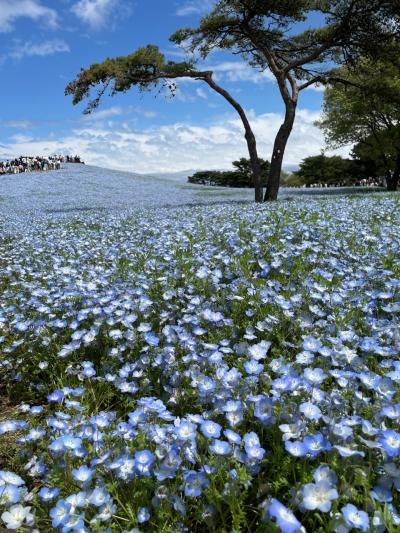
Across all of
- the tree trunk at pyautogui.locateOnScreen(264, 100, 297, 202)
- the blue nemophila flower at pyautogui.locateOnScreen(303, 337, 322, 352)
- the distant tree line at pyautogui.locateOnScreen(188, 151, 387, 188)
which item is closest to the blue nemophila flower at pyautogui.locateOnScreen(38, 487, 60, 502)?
the blue nemophila flower at pyautogui.locateOnScreen(303, 337, 322, 352)

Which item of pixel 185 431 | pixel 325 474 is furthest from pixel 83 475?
pixel 325 474

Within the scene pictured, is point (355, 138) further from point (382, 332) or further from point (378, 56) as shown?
point (382, 332)

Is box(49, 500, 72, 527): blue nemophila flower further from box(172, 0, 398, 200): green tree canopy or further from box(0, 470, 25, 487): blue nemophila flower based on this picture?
box(172, 0, 398, 200): green tree canopy

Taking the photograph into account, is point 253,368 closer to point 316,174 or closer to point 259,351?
point 259,351

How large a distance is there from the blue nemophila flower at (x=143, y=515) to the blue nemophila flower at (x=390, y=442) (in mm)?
1007

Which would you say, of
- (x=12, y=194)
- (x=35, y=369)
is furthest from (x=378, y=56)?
(x=12, y=194)

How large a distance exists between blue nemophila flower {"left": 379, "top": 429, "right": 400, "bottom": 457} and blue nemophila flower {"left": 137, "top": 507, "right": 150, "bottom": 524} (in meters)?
1.01

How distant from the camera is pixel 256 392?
2648 mm

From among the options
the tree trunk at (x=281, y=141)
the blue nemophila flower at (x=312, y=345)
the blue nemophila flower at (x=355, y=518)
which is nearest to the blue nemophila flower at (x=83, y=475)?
the blue nemophila flower at (x=355, y=518)

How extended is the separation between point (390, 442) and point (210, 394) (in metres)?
1.01

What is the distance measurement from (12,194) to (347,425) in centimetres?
2686

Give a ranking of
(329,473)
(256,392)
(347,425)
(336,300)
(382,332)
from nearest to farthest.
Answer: (329,473) → (347,425) → (256,392) → (382,332) → (336,300)

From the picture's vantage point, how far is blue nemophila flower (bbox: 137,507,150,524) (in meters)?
1.94

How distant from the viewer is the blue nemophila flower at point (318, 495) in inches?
68.5
